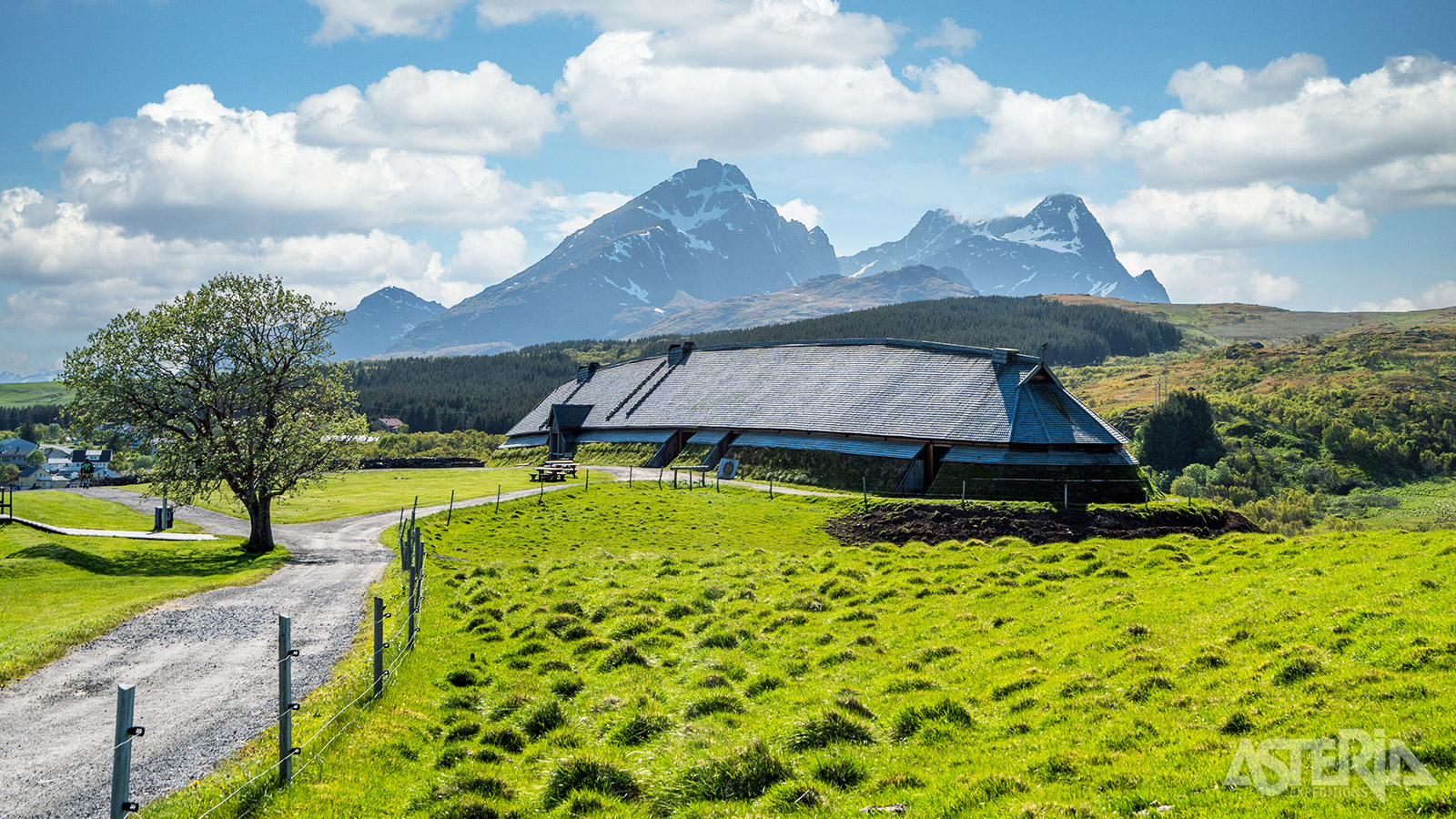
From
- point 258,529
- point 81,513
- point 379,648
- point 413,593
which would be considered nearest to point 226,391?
point 258,529

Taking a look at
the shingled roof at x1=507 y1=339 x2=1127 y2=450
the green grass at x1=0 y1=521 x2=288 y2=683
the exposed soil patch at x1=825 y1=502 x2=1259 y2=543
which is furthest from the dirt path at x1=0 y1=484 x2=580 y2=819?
the shingled roof at x1=507 y1=339 x2=1127 y2=450

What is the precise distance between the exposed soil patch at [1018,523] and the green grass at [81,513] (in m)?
35.9

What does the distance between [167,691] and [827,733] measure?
40.6ft

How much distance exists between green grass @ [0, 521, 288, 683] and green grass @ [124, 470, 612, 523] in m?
6.85

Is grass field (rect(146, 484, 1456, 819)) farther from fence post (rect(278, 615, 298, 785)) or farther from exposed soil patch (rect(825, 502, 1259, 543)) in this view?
exposed soil patch (rect(825, 502, 1259, 543))

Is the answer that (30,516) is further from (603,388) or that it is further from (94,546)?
(603,388)

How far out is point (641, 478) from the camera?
6088cm

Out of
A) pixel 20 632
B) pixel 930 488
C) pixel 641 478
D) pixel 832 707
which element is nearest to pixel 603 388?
pixel 641 478

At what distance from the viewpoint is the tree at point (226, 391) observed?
33656mm

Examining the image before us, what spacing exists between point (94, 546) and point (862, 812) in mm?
36732

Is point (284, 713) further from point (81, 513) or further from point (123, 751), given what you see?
point (81, 513)

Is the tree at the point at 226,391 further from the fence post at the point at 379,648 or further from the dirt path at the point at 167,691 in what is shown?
the fence post at the point at 379,648

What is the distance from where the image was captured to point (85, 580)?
2655 cm

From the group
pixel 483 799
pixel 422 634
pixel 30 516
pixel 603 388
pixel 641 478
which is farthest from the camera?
pixel 603 388
